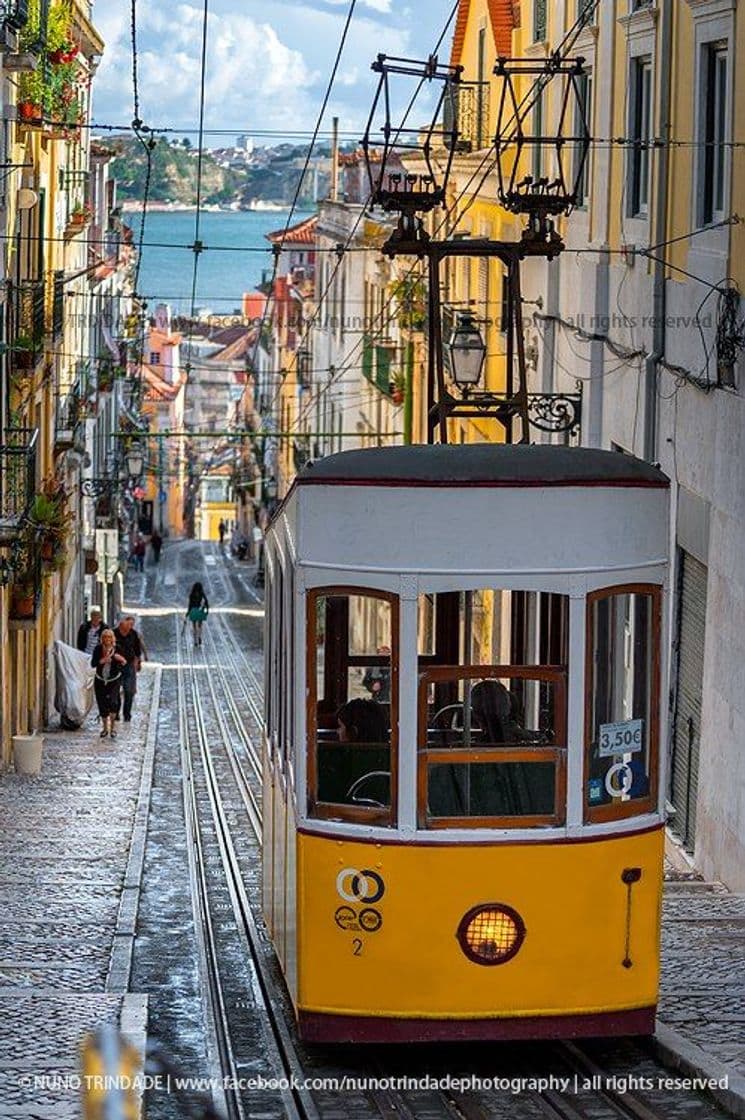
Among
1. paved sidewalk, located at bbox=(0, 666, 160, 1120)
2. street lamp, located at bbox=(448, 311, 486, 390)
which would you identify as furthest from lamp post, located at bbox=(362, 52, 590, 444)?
paved sidewalk, located at bbox=(0, 666, 160, 1120)

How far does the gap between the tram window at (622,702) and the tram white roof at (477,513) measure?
0.19 metres

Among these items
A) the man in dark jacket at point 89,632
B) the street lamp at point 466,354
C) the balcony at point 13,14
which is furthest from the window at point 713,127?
the man in dark jacket at point 89,632

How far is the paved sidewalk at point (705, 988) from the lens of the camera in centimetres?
977

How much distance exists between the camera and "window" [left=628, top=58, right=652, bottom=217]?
20.6 meters

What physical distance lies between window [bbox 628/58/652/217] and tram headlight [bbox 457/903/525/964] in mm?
11947

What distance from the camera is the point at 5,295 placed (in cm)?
2644

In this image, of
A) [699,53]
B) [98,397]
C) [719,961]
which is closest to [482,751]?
[719,961]

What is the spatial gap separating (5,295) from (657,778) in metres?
17.7

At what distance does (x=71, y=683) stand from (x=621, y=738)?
2195 centimetres

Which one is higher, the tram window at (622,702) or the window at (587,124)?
the window at (587,124)

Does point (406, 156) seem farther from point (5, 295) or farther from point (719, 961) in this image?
point (719, 961)

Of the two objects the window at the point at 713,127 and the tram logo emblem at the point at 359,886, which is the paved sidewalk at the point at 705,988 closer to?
the tram logo emblem at the point at 359,886

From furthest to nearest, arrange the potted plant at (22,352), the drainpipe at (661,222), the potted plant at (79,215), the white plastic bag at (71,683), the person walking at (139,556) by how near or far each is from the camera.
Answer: the person walking at (139,556) < the potted plant at (79,215) < the white plastic bag at (71,683) < the potted plant at (22,352) < the drainpipe at (661,222)

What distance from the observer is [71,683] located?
31.2m
